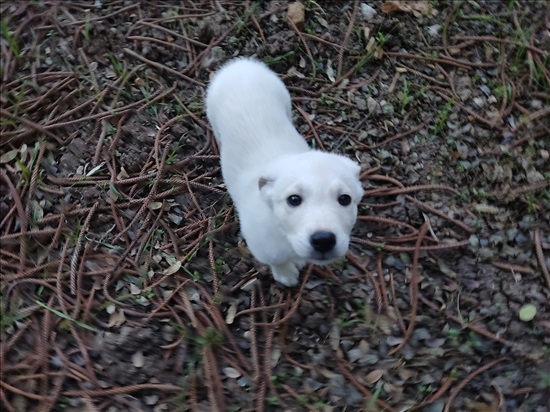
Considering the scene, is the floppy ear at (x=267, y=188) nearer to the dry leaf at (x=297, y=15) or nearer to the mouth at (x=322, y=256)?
the mouth at (x=322, y=256)

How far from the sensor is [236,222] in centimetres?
317

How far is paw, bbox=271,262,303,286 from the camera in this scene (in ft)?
9.46

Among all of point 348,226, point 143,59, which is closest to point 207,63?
point 143,59

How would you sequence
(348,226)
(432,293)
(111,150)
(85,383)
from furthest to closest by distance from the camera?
(111,150)
(432,293)
(85,383)
(348,226)

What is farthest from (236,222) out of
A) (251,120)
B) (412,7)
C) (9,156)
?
(412,7)

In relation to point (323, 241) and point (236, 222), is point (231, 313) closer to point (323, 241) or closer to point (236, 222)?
point (236, 222)

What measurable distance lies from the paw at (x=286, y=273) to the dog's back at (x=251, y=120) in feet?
1.92

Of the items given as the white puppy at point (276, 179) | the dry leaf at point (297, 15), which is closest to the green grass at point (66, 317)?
the white puppy at point (276, 179)

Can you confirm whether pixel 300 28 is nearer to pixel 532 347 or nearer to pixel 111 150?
pixel 111 150

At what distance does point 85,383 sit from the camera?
2.69 metres

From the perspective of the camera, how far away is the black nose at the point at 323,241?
83.4 inches

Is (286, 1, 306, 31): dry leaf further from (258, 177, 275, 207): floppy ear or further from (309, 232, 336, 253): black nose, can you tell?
(309, 232, 336, 253): black nose

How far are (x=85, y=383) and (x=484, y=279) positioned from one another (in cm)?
227

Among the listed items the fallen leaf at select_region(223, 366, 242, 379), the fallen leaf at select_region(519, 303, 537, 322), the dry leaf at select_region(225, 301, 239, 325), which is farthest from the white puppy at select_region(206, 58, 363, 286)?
the fallen leaf at select_region(519, 303, 537, 322)
